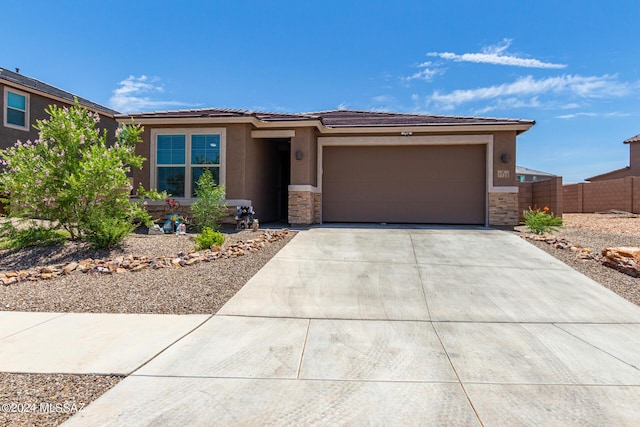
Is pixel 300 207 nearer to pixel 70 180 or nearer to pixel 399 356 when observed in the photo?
pixel 70 180

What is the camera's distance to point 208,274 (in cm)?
667

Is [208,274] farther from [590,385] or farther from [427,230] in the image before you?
[427,230]

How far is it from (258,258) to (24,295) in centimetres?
380

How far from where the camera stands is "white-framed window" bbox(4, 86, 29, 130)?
15.4 m

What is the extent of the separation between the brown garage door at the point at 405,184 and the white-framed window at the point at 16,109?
12.8 m

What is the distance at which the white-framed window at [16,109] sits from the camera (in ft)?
50.6

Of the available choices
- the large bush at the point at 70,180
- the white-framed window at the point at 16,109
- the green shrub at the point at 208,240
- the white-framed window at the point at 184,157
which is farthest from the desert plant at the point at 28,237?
the white-framed window at the point at 16,109

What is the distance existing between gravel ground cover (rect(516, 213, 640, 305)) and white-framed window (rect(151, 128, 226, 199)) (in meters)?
9.29

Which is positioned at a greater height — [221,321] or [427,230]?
[427,230]

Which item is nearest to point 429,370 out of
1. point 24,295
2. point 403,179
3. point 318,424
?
point 318,424

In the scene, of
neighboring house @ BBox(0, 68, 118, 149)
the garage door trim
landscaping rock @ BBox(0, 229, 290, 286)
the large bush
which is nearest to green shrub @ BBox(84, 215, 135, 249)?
the large bush

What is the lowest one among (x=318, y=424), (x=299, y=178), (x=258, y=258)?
(x=318, y=424)

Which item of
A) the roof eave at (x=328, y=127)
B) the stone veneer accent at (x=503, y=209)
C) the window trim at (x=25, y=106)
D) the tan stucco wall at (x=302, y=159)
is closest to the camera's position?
the roof eave at (x=328, y=127)

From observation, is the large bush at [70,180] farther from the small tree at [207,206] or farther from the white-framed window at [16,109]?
the white-framed window at [16,109]
